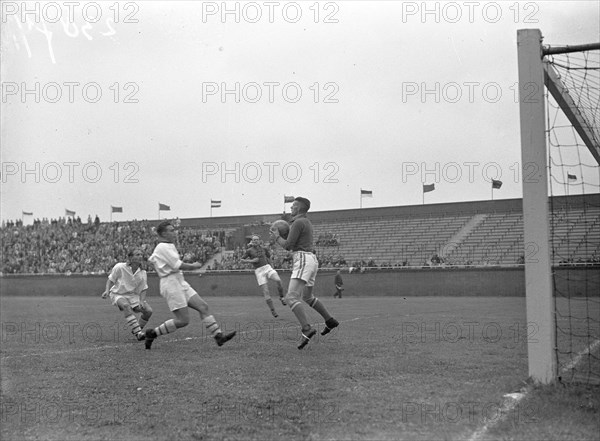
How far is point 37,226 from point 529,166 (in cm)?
4673

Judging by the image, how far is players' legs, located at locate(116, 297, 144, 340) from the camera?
10.9m

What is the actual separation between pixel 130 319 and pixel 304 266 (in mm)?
3513

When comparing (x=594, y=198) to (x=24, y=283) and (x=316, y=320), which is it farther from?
(x=24, y=283)

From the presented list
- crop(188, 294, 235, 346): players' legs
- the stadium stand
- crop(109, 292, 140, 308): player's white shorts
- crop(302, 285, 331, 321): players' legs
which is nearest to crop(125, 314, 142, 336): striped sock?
crop(109, 292, 140, 308): player's white shorts

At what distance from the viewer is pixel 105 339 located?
442 inches

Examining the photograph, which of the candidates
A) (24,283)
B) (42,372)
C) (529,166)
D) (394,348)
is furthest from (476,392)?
(24,283)

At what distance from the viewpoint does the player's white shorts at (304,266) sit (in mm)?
9398

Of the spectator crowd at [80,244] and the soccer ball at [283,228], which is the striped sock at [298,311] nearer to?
Result: the soccer ball at [283,228]

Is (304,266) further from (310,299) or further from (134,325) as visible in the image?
(134,325)

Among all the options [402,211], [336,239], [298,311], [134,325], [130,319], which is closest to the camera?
[298,311]

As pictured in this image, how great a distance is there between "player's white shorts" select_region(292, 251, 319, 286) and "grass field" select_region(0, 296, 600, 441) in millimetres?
946

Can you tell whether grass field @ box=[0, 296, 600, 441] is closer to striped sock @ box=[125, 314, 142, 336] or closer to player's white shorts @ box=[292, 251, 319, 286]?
striped sock @ box=[125, 314, 142, 336]

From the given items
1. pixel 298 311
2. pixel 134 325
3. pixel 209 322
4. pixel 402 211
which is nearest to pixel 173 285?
pixel 209 322

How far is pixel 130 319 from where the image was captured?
1123 centimetres
